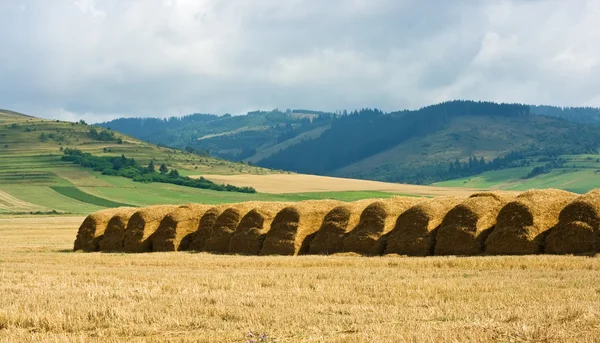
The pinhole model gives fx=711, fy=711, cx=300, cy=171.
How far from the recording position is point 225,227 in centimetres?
3148

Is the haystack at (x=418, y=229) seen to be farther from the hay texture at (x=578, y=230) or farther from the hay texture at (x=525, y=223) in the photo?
the hay texture at (x=578, y=230)

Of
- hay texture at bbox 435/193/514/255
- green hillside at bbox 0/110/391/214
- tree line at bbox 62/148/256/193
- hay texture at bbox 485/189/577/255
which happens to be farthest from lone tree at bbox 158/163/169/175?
hay texture at bbox 485/189/577/255

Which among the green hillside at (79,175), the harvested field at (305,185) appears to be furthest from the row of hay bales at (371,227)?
the harvested field at (305,185)

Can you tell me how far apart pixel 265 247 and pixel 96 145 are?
161 metres

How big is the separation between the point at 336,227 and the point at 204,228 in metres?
7.49

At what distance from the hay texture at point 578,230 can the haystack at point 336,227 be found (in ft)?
25.9

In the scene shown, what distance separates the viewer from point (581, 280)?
15.8 metres

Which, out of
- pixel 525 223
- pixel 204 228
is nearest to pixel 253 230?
pixel 204 228

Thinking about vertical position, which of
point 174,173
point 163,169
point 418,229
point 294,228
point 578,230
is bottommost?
point 294,228

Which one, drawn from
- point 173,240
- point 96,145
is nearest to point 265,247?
point 173,240

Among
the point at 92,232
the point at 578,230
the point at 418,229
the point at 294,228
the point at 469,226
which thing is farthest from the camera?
the point at 92,232

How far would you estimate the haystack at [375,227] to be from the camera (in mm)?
26469

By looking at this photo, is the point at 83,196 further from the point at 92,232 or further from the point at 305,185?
the point at 92,232

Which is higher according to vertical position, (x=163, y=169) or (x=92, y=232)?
(x=163, y=169)
